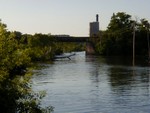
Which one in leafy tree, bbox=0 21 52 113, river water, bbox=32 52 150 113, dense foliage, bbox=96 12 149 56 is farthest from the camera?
dense foliage, bbox=96 12 149 56

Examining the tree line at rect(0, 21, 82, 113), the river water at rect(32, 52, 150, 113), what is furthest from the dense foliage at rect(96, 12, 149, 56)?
the tree line at rect(0, 21, 82, 113)

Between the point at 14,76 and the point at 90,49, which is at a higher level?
the point at 14,76

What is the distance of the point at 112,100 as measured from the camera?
39.0 meters

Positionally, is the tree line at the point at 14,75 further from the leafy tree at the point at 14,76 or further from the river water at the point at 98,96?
the river water at the point at 98,96

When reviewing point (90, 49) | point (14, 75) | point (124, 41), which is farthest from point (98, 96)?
point (90, 49)

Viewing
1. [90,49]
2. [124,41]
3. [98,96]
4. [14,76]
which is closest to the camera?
[14,76]

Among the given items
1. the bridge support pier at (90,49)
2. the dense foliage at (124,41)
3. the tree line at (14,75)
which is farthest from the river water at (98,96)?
the bridge support pier at (90,49)

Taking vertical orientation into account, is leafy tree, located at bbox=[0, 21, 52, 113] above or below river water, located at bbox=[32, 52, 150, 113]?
above

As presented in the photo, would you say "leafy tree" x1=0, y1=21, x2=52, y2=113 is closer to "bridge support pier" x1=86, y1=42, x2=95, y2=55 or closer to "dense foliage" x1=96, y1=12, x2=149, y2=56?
"dense foliage" x1=96, y1=12, x2=149, y2=56

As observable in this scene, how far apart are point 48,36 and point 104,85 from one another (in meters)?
97.8

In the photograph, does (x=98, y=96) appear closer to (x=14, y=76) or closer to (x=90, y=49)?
(x=14, y=76)

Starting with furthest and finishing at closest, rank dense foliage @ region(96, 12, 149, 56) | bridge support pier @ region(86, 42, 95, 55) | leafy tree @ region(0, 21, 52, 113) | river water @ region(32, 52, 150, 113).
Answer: bridge support pier @ region(86, 42, 95, 55) < dense foliage @ region(96, 12, 149, 56) < river water @ region(32, 52, 150, 113) < leafy tree @ region(0, 21, 52, 113)

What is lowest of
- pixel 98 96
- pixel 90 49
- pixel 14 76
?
pixel 98 96

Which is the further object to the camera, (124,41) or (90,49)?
(90,49)
